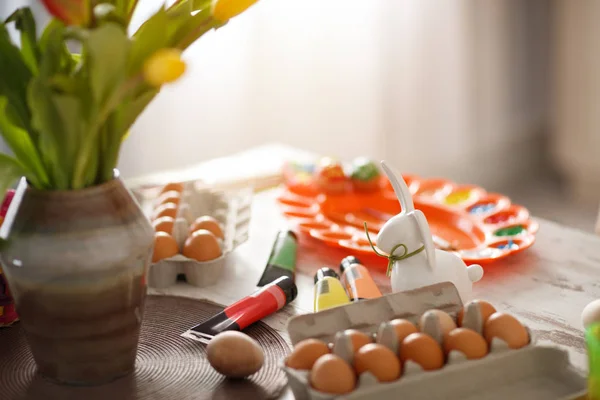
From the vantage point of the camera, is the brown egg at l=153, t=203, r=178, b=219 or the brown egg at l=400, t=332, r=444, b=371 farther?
the brown egg at l=153, t=203, r=178, b=219

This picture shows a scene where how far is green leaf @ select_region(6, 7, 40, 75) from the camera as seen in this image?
2.23 ft

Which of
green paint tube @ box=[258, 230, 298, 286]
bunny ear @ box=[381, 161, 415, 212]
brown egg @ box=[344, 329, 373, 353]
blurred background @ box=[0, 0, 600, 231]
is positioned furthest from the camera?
blurred background @ box=[0, 0, 600, 231]

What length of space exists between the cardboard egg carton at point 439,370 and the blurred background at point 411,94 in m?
1.35

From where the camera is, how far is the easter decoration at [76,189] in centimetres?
64

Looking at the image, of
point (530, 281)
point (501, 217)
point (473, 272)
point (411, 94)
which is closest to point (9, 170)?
point (473, 272)

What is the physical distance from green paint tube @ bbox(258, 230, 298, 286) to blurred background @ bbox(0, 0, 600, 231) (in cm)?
102

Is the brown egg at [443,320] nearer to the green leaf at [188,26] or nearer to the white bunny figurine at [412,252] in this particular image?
the white bunny figurine at [412,252]

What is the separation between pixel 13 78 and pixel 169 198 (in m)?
0.48

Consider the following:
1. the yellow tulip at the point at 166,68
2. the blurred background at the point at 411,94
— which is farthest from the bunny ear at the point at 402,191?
the blurred background at the point at 411,94

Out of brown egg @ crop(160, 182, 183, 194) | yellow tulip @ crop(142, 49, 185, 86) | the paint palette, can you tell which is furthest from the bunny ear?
brown egg @ crop(160, 182, 183, 194)

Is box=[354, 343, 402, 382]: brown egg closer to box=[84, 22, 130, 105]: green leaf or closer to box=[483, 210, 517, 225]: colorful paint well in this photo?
box=[84, 22, 130, 105]: green leaf

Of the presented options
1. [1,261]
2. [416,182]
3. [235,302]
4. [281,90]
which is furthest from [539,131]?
[1,261]

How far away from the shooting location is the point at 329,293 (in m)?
0.86

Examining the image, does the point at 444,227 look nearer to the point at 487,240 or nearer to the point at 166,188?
the point at 487,240
